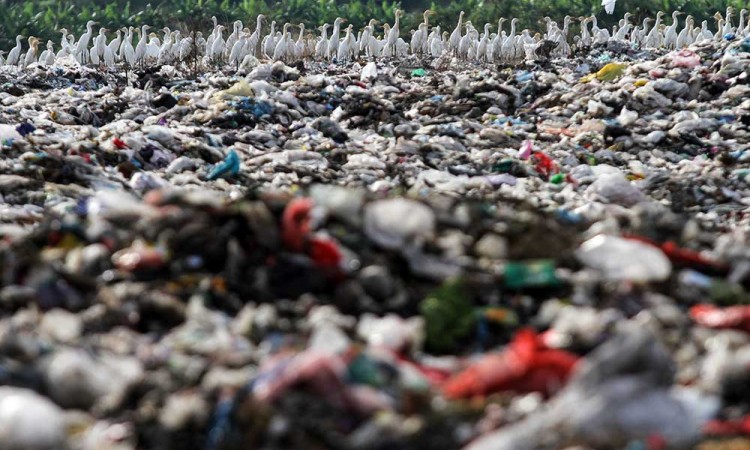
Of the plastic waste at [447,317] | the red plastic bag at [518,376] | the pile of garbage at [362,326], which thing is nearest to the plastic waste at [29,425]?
the pile of garbage at [362,326]

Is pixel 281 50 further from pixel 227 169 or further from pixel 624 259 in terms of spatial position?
pixel 624 259

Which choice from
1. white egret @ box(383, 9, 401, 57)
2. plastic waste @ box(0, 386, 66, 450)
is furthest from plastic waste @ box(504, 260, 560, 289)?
white egret @ box(383, 9, 401, 57)

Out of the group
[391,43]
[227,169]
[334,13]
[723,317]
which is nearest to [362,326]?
[723,317]

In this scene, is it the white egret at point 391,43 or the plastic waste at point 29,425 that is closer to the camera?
the plastic waste at point 29,425

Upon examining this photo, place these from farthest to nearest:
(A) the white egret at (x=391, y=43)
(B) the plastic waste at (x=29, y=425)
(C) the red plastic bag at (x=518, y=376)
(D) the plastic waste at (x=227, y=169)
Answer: (A) the white egret at (x=391, y=43), (D) the plastic waste at (x=227, y=169), (C) the red plastic bag at (x=518, y=376), (B) the plastic waste at (x=29, y=425)

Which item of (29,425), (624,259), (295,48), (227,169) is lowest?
(295,48)

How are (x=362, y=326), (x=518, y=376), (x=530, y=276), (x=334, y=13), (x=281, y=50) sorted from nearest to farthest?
(x=518, y=376) → (x=362, y=326) → (x=530, y=276) → (x=281, y=50) → (x=334, y=13)

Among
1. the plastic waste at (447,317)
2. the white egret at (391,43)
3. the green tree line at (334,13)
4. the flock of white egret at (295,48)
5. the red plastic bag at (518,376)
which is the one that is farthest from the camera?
the green tree line at (334,13)

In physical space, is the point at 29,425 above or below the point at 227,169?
above

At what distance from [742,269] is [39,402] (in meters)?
2.14

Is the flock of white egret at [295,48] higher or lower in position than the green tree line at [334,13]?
higher

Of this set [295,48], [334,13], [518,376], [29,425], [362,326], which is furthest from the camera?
[334,13]

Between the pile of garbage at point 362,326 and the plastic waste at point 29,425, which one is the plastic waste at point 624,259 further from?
the plastic waste at point 29,425

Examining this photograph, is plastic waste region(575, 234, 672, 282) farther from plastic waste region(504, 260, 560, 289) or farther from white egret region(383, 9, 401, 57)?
white egret region(383, 9, 401, 57)
